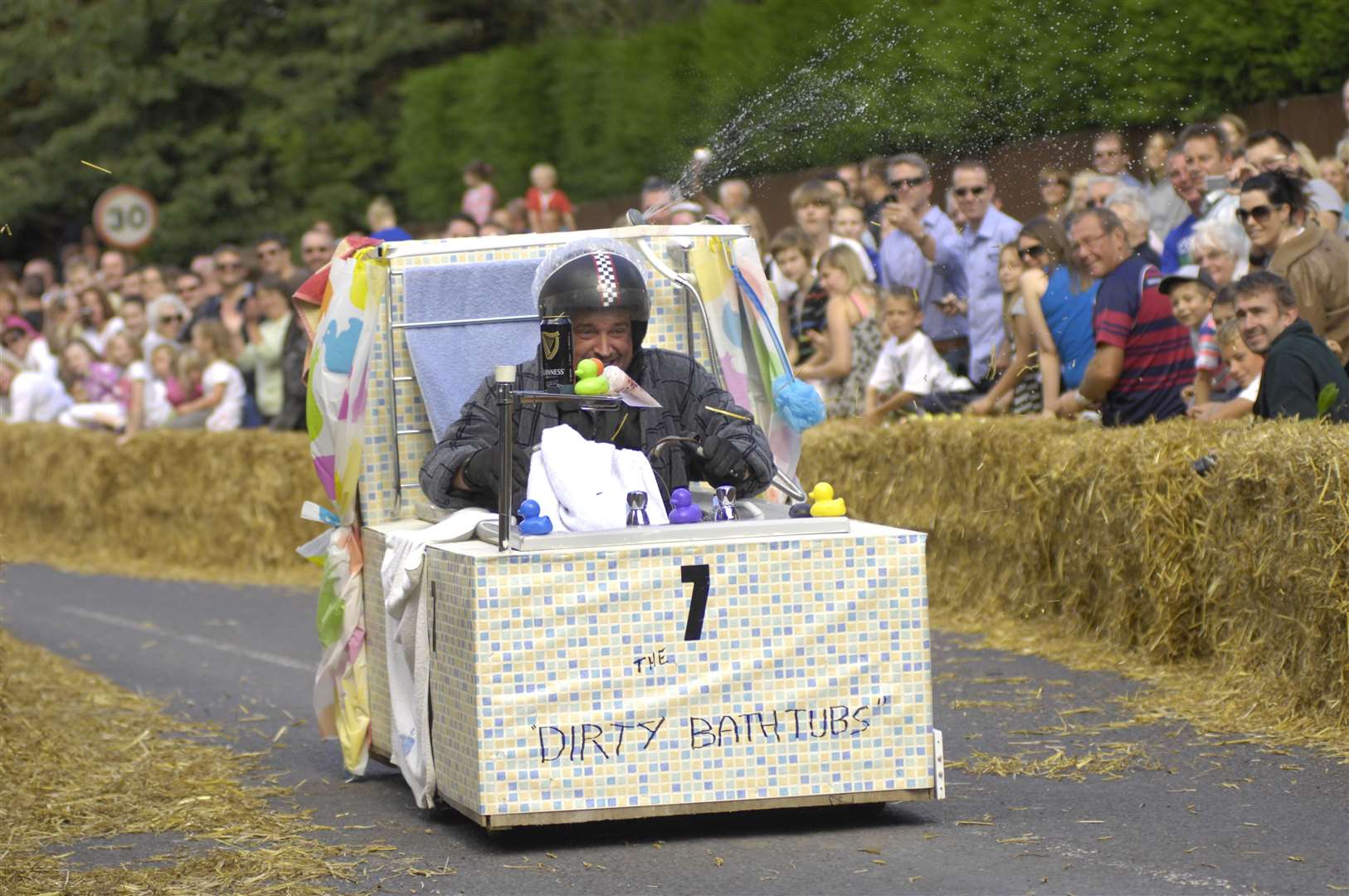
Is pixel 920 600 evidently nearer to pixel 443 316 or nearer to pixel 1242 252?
pixel 443 316

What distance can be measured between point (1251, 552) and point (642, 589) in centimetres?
343

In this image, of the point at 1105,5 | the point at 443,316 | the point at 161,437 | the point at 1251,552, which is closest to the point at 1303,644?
the point at 1251,552

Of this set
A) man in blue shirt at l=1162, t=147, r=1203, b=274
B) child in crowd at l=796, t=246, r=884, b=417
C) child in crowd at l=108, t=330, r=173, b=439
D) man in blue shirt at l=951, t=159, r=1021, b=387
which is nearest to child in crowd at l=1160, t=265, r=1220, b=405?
man in blue shirt at l=1162, t=147, r=1203, b=274

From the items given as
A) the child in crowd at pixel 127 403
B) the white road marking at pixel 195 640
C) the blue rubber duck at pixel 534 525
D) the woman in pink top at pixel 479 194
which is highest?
the woman in pink top at pixel 479 194

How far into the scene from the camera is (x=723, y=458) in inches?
301

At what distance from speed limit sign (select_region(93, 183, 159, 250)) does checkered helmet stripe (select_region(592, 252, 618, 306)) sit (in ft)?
65.8

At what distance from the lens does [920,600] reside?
23.3 feet

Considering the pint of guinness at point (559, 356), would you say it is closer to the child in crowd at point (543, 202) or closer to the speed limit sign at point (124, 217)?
the child in crowd at point (543, 202)

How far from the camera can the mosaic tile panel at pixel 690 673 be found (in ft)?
22.5

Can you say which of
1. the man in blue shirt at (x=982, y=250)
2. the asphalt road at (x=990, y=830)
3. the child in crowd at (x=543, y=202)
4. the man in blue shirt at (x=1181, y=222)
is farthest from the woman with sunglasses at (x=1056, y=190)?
the child in crowd at (x=543, y=202)

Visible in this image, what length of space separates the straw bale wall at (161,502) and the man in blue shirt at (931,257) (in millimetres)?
5711

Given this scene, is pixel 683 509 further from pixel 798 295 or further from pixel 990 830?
pixel 798 295

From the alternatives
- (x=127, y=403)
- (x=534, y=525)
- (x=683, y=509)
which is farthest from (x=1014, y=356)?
(x=127, y=403)

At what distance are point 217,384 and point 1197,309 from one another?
10334 millimetres
